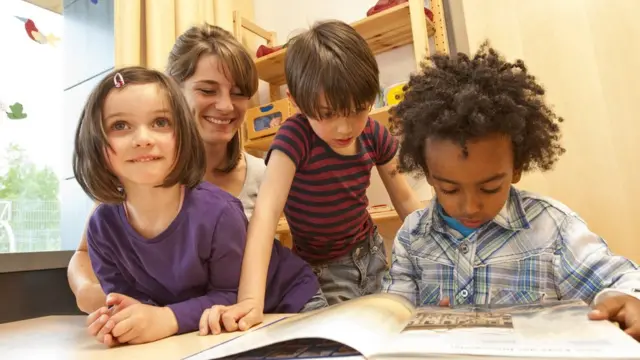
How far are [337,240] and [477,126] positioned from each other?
0.45 meters

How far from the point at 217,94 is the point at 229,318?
61 centimetres

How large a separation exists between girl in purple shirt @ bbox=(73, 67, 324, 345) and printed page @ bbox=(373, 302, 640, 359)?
358mm

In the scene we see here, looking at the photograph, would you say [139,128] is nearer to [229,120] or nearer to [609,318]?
[229,120]

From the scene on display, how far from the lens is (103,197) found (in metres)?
0.79

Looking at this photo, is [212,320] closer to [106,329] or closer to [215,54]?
[106,329]

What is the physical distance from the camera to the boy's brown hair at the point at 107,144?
0.75 metres

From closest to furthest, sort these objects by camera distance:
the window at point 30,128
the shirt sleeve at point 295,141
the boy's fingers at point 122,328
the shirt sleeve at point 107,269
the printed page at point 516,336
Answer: the printed page at point 516,336 < the boy's fingers at point 122,328 < the shirt sleeve at point 107,269 < the shirt sleeve at point 295,141 < the window at point 30,128

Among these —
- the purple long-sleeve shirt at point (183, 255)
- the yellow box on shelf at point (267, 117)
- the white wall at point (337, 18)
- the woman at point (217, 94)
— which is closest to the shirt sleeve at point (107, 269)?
the purple long-sleeve shirt at point (183, 255)

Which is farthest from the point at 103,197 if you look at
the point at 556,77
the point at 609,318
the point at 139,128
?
the point at 556,77

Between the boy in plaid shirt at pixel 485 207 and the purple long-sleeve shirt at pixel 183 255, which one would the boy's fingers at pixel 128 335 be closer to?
the purple long-sleeve shirt at pixel 183 255

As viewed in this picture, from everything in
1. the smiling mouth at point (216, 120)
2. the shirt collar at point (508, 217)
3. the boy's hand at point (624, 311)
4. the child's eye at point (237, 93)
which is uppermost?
the child's eye at point (237, 93)

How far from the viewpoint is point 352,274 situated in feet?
3.49

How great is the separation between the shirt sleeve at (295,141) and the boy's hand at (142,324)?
0.39 meters

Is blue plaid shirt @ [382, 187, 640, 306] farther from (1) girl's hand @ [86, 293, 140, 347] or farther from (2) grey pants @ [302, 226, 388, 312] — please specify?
(1) girl's hand @ [86, 293, 140, 347]
